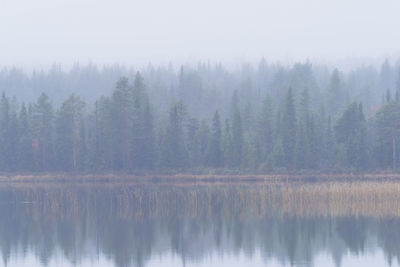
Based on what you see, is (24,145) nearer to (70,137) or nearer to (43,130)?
(43,130)

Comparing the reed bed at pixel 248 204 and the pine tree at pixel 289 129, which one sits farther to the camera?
the pine tree at pixel 289 129

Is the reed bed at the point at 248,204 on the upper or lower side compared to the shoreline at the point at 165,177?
lower

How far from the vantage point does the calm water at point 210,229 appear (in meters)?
24.5

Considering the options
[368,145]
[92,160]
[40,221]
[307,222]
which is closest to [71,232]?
[40,221]

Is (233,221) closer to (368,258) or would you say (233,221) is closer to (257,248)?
(257,248)

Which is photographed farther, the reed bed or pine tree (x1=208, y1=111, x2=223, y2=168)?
pine tree (x1=208, y1=111, x2=223, y2=168)

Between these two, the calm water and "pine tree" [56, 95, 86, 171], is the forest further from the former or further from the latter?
the calm water

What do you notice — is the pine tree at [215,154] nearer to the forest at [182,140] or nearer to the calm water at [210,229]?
the forest at [182,140]

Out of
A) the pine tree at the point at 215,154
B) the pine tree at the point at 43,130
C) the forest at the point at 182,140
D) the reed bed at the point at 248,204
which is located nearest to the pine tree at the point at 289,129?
the forest at the point at 182,140

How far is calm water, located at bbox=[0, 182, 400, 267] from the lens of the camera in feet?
80.3

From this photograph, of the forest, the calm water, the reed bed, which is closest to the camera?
the calm water

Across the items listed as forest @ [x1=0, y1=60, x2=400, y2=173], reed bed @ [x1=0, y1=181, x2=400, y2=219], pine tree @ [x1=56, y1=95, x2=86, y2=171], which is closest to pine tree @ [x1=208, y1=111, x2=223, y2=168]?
forest @ [x1=0, y1=60, x2=400, y2=173]

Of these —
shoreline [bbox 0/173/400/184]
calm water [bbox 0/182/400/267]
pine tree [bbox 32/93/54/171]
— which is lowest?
calm water [bbox 0/182/400/267]

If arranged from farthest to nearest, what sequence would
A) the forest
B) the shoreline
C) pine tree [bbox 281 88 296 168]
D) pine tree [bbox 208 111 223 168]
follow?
pine tree [bbox 208 111 223 168]
pine tree [bbox 281 88 296 168]
the forest
the shoreline
